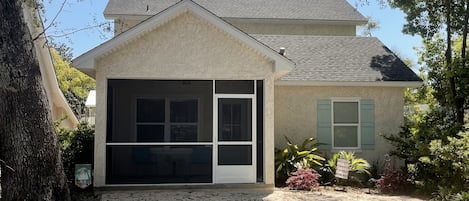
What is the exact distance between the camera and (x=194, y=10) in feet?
40.7

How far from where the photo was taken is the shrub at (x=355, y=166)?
14.1m

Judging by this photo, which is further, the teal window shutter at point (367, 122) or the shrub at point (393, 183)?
the teal window shutter at point (367, 122)

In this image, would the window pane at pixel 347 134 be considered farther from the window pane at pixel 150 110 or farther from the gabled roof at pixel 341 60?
the window pane at pixel 150 110

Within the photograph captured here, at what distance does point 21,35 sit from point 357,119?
10.6 m

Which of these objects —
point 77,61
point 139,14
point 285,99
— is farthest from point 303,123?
point 139,14

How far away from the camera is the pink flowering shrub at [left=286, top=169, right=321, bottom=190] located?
42.6 ft

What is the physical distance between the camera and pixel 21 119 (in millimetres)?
8352

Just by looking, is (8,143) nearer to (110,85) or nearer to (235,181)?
(110,85)

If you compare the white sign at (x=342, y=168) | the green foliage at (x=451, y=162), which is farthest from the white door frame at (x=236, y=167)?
the green foliage at (x=451, y=162)

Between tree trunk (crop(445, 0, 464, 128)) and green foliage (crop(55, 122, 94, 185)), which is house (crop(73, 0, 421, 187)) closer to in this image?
tree trunk (crop(445, 0, 464, 128))

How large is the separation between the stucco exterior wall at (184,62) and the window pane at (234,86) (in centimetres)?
27

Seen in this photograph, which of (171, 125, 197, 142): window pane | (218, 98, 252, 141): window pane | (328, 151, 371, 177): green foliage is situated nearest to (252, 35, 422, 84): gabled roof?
(328, 151, 371, 177): green foliage

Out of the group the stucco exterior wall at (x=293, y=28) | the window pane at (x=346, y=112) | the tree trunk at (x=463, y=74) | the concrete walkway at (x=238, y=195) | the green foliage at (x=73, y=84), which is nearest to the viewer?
the concrete walkway at (x=238, y=195)

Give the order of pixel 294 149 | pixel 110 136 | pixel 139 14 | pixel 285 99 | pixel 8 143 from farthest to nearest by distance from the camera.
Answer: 1. pixel 139 14
2. pixel 285 99
3. pixel 294 149
4. pixel 110 136
5. pixel 8 143
